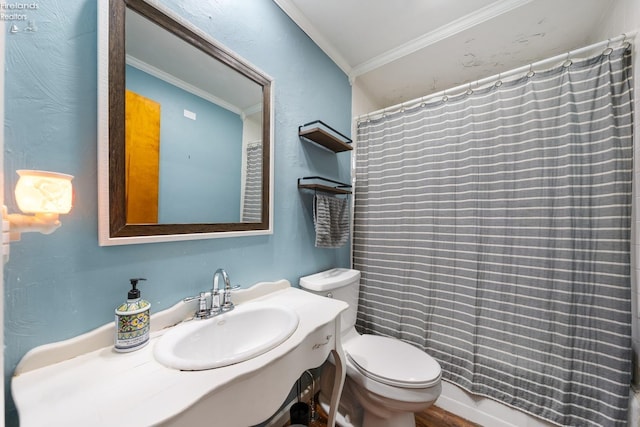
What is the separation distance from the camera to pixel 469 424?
4.44ft

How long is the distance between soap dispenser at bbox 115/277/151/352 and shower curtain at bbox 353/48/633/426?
1.41 m

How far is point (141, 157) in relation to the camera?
816 millimetres

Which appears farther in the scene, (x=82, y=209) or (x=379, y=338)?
(x=379, y=338)

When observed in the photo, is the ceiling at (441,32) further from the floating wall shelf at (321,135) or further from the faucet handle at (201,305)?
the faucet handle at (201,305)

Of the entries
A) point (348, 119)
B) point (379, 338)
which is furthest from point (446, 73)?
point (379, 338)

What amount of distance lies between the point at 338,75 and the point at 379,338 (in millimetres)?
1839

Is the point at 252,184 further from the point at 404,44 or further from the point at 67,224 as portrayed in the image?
the point at 404,44

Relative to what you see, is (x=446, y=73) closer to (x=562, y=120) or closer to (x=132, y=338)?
(x=562, y=120)

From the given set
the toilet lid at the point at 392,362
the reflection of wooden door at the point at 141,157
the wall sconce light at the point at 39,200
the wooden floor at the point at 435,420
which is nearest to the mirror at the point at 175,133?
the reflection of wooden door at the point at 141,157

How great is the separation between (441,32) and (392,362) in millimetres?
1989

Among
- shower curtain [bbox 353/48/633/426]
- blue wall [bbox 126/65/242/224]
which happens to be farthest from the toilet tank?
blue wall [bbox 126/65/242/224]

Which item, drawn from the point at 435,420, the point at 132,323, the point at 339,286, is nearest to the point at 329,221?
the point at 339,286

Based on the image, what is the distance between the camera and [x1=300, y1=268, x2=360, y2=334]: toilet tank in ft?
4.29

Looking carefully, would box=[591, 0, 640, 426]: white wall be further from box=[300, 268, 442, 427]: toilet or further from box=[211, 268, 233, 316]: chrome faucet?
box=[211, 268, 233, 316]: chrome faucet
